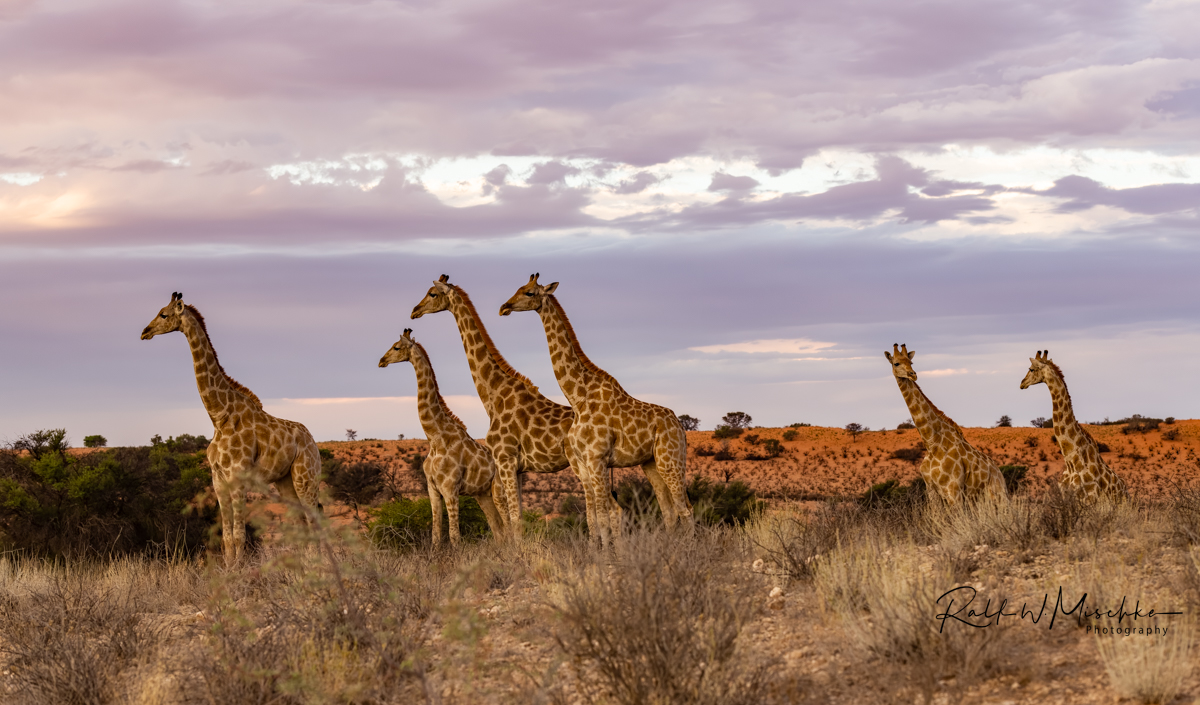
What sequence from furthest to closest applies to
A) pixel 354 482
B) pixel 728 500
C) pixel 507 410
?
pixel 354 482
pixel 728 500
pixel 507 410

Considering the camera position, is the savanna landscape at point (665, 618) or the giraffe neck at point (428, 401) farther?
the giraffe neck at point (428, 401)

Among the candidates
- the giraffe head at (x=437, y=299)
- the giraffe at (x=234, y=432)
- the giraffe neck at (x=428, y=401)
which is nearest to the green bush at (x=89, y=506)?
the giraffe at (x=234, y=432)

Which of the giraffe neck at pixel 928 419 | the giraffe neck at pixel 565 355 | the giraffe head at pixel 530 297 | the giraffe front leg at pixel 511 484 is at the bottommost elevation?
the giraffe front leg at pixel 511 484

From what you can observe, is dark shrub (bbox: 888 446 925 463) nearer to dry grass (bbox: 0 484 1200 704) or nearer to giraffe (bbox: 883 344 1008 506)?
giraffe (bbox: 883 344 1008 506)

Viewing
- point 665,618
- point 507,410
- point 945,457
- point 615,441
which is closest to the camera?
point 665,618

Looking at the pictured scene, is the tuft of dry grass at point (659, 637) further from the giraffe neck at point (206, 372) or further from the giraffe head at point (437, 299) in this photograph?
the giraffe neck at point (206, 372)

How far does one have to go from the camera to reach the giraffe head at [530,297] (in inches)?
512

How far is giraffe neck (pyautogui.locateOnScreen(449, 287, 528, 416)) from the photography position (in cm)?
1418

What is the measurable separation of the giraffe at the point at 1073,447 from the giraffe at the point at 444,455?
8.16m

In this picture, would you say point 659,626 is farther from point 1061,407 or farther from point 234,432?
point 1061,407

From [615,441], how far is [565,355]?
158cm

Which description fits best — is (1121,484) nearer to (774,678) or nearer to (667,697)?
(774,678)

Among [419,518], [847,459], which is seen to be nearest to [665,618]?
[419,518]

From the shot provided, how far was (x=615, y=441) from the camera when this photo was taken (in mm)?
12367
